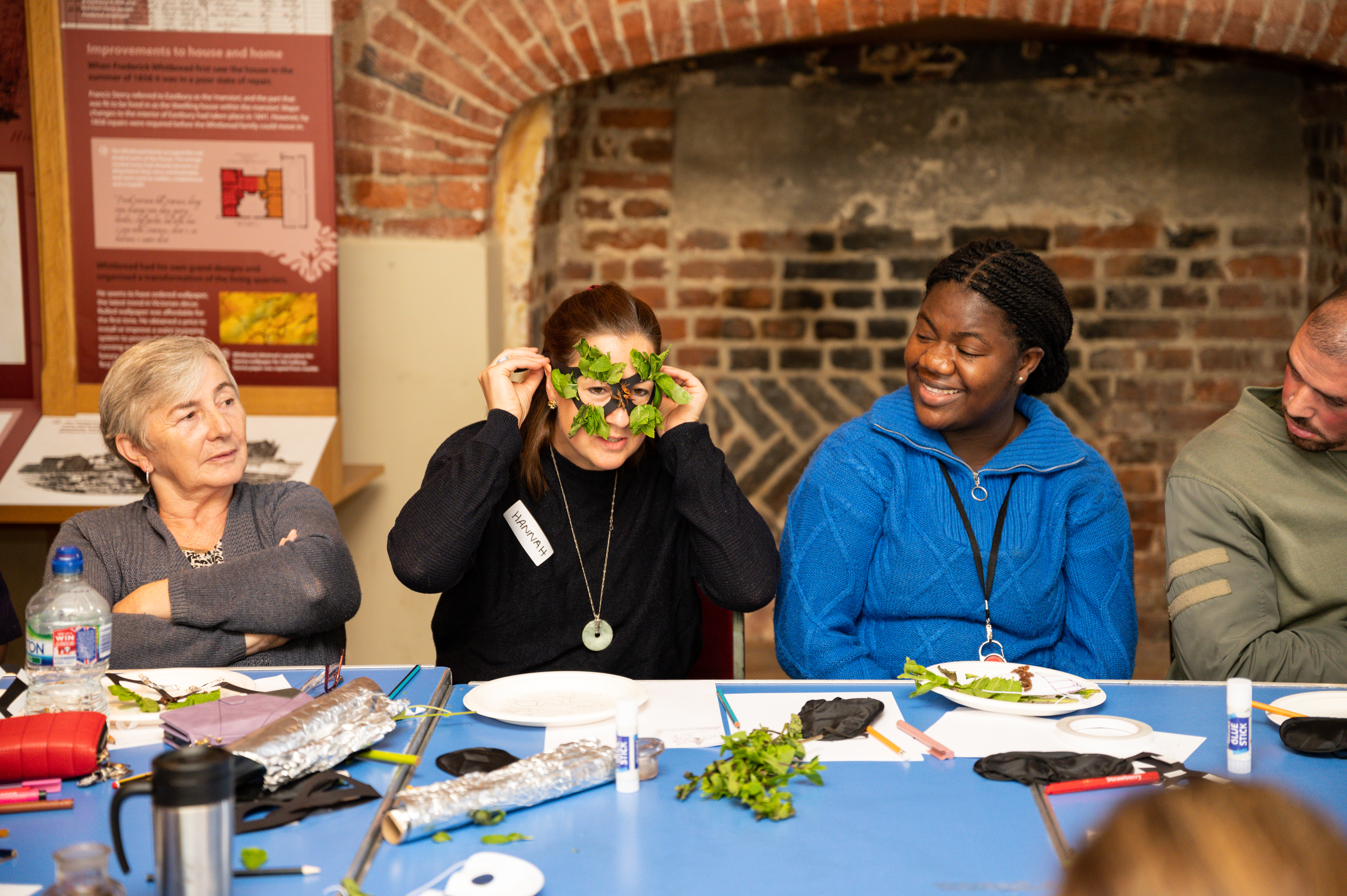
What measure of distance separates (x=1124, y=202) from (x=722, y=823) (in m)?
3.90

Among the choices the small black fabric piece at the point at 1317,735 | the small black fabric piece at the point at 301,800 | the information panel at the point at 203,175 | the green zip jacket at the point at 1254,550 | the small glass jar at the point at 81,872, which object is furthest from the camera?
the information panel at the point at 203,175

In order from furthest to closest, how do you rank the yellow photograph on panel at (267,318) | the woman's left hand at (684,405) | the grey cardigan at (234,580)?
1. the yellow photograph on panel at (267,318)
2. the woman's left hand at (684,405)
3. the grey cardigan at (234,580)

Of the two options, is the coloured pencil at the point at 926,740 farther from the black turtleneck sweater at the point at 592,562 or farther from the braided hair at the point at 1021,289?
the braided hair at the point at 1021,289

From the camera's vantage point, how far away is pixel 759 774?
1.51 m

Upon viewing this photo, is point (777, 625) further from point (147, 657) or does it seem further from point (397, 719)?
point (147, 657)

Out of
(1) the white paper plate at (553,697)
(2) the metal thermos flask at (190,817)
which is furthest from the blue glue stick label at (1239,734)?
(2) the metal thermos flask at (190,817)

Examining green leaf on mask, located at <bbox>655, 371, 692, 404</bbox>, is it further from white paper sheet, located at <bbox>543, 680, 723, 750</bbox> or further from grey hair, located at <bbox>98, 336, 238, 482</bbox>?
grey hair, located at <bbox>98, 336, 238, 482</bbox>

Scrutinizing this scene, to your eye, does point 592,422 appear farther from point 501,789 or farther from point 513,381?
point 501,789

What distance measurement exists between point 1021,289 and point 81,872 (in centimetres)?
192

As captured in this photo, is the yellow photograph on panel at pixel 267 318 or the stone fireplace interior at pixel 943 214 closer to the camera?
the yellow photograph on panel at pixel 267 318

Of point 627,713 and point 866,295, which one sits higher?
point 866,295

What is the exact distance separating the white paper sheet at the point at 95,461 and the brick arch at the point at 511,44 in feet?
2.29

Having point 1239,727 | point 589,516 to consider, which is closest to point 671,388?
point 589,516

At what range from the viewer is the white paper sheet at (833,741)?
165cm
